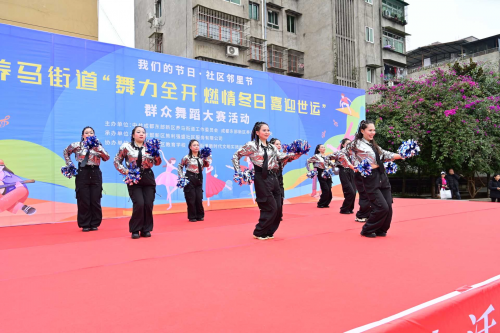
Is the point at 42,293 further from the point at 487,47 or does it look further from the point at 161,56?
the point at 487,47

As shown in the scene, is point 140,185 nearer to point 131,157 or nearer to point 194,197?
point 131,157

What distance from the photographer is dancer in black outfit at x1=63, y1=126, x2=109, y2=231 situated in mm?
5641

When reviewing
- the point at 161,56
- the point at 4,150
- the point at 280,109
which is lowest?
the point at 4,150

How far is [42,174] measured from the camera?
663 centimetres

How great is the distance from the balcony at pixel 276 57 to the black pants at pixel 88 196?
48.1 ft

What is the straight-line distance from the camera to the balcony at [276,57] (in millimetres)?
19203

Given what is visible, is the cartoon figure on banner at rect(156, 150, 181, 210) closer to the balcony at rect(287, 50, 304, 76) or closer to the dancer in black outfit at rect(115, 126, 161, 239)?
the dancer in black outfit at rect(115, 126, 161, 239)

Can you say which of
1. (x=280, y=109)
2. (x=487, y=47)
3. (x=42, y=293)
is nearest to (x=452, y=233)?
(x=42, y=293)

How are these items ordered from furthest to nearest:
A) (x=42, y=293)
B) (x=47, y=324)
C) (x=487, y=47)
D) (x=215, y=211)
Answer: (x=487, y=47)
(x=215, y=211)
(x=42, y=293)
(x=47, y=324)

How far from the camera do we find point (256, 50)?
18.5 m

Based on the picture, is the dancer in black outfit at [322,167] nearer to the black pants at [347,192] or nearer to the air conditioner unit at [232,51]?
the black pants at [347,192]

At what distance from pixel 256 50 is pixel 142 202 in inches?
595

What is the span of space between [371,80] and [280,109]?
1420 centimetres

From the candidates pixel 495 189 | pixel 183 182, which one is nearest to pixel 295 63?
pixel 495 189
